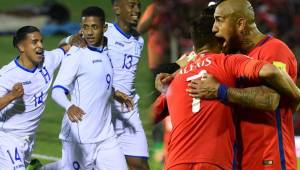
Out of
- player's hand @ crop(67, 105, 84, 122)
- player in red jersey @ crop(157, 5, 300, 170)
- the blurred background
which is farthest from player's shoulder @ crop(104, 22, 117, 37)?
player in red jersey @ crop(157, 5, 300, 170)

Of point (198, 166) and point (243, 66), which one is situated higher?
point (243, 66)

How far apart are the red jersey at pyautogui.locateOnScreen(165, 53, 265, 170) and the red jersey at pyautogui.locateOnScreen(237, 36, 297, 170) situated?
0.12 meters

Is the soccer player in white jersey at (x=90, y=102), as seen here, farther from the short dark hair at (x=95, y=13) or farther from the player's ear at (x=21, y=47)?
the player's ear at (x=21, y=47)

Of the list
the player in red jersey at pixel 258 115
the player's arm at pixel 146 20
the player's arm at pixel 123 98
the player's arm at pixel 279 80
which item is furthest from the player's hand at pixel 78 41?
the player's arm at pixel 279 80

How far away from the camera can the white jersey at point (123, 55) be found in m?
6.63

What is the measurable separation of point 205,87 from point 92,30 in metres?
2.39

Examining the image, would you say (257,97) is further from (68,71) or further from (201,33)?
(68,71)

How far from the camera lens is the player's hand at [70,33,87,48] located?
20.2ft

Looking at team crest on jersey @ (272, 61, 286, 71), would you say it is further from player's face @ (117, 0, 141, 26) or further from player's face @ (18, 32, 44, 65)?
player's face @ (117, 0, 141, 26)

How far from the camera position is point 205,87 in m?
3.96

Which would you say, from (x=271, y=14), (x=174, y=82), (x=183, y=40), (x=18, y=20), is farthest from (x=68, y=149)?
(x=18, y=20)

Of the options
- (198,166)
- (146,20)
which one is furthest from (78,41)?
(198,166)

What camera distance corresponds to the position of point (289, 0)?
10492 mm

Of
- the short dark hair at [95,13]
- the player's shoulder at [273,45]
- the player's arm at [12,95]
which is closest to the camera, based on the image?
the player's shoulder at [273,45]
